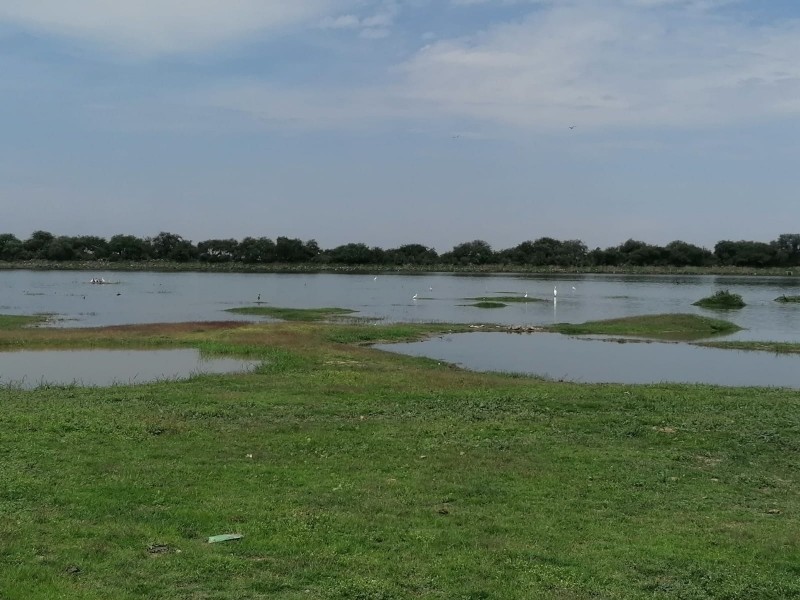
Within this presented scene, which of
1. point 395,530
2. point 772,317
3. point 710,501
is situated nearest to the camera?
point 395,530

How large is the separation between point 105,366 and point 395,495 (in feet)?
67.9

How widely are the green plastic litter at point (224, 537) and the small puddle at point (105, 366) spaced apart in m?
15.4

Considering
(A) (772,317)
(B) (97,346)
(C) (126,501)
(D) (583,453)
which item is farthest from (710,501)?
(A) (772,317)

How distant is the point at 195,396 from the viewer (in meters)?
18.2

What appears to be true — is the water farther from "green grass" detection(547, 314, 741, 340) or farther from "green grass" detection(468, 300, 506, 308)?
"green grass" detection(547, 314, 741, 340)

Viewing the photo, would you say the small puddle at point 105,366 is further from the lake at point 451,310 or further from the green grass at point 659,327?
the green grass at point 659,327

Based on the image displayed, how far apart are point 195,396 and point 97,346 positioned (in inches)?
692

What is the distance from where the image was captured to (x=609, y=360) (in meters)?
35.8

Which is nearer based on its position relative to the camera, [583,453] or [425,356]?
[583,453]

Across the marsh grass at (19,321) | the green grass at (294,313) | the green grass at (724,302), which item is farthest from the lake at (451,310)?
the green grass at (294,313)

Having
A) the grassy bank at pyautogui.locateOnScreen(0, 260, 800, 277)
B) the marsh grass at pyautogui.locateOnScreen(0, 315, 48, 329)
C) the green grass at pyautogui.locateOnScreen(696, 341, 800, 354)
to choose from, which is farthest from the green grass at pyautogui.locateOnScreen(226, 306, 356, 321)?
the grassy bank at pyautogui.locateOnScreen(0, 260, 800, 277)

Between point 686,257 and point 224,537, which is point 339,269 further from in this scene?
point 224,537

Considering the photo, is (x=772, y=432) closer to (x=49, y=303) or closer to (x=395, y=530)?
(x=395, y=530)

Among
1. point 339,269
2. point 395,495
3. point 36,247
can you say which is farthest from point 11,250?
point 395,495
